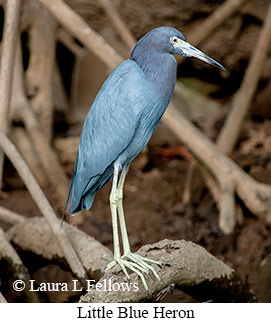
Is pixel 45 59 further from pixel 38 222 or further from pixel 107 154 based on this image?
pixel 107 154

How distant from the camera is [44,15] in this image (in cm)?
534

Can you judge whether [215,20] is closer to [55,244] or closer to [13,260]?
[55,244]

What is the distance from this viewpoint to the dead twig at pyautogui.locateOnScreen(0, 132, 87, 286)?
10.5 feet

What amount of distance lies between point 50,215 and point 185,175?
7.21 ft

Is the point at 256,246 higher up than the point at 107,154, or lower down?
lower down

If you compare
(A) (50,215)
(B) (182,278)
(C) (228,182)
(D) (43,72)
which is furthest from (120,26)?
(B) (182,278)

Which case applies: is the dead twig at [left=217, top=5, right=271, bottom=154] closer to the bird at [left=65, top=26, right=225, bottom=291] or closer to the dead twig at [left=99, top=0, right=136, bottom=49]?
the dead twig at [left=99, top=0, right=136, bottom=49]

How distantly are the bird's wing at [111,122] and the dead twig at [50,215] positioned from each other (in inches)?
26.0

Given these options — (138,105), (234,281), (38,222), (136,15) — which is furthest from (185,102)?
(138,105)

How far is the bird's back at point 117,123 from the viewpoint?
7.98ft
